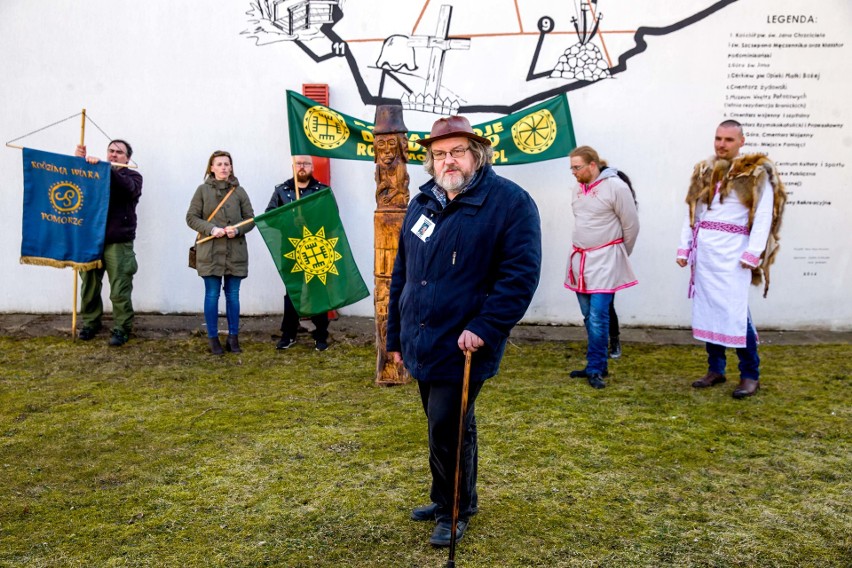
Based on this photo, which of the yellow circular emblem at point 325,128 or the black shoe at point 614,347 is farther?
the yellow circular emblem at point 325,128

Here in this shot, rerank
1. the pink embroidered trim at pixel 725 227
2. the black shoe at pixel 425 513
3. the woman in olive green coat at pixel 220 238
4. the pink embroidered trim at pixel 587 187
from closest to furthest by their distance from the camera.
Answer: the black shoe at pixel 425 513 → the pink embroidered trim at pixel 725 227 → the pink embroidered trim at pixel 587 187 → the woman in olive green coat at pixel 220 238

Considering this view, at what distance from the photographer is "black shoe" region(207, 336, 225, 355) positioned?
6.97m

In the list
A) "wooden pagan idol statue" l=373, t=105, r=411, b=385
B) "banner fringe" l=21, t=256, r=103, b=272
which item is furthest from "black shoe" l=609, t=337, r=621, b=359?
"banner fringe" l=21, t=256, r=103, b=272

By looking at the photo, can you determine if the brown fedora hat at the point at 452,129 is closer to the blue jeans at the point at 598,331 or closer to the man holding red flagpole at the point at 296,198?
the blue jeans at the point at 598,331

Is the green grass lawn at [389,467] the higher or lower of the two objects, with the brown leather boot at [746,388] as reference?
lower

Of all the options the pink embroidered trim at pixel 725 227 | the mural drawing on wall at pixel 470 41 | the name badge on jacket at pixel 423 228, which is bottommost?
the name badge on jacket at pixel 423 228

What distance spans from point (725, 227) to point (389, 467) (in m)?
2.89

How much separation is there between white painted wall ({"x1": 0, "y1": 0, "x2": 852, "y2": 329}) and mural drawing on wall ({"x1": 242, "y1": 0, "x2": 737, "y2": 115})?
3 cm

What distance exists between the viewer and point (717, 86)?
7.58m

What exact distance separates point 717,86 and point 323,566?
605cm

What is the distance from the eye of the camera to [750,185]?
542 centimetres

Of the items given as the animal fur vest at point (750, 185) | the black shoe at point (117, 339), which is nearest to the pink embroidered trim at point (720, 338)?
the animal fur vest at point (750, 185)

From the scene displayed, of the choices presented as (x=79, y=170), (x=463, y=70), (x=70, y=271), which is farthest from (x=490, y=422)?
(x=70, y=271)

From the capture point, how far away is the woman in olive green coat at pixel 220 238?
685 cm
